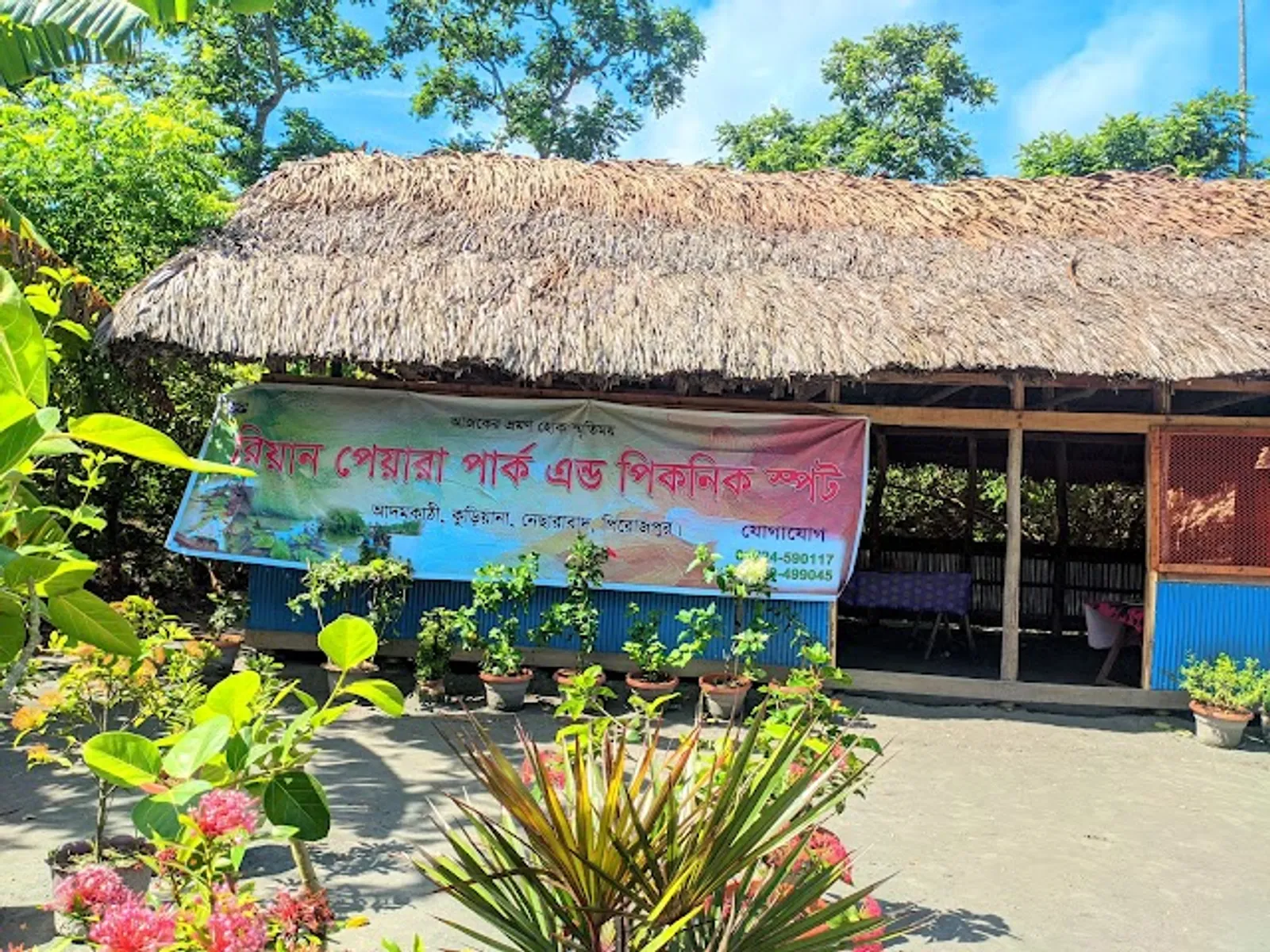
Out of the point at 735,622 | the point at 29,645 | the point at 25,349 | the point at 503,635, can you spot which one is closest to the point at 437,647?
the point at 503,635

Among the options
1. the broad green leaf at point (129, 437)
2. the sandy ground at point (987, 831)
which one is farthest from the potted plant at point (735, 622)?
the broad green leaf at point (129, 437)

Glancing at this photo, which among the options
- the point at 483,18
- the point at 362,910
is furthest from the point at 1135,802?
the point at 483,18

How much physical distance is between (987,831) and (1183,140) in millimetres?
15355

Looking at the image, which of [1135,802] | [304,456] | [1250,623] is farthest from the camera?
[304,456]

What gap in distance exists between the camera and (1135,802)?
540 cm

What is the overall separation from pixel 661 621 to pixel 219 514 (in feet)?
11.2

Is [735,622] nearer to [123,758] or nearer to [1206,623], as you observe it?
[1206,623]

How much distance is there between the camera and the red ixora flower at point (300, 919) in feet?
5.30

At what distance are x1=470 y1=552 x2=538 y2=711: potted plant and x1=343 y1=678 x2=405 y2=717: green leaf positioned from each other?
5455 mm

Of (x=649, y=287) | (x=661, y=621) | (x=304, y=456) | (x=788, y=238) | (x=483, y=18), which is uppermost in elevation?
(x=483, y=18)

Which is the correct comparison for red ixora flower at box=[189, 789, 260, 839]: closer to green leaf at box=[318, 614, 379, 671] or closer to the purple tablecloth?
green leaf at box=[318, 614, 379, 671]

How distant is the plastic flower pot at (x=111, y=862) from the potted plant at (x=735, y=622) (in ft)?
11.8

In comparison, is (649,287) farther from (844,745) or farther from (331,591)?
(844,745)

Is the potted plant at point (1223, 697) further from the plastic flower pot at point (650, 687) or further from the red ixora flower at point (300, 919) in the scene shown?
the red ixora flower at point (300, 919)
